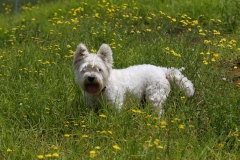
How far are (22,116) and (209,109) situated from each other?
218 cm

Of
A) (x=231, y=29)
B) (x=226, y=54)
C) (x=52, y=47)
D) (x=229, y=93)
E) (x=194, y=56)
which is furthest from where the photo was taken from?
(x=231, y=29)

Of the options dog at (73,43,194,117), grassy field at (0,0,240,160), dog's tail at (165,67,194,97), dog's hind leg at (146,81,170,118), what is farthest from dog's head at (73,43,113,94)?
dog's tail at (165,67,194,97)

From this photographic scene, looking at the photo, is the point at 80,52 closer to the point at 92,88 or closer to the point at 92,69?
the point at 92,69

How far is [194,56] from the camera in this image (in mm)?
6383

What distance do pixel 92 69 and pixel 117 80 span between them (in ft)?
1.42

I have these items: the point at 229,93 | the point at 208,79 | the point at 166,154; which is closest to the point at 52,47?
the point at 208,79

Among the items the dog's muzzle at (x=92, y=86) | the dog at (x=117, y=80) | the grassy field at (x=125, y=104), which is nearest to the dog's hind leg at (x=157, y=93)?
the dog at (x=117, y=80)

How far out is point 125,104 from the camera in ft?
17.4

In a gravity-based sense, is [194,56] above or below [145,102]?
above

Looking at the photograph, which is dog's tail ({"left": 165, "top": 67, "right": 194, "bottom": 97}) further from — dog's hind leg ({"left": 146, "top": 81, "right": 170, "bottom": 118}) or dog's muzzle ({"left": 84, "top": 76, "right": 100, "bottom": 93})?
dog's muzzle ({"left": 84, "top": 76, "right": 100, "bottom": 93})

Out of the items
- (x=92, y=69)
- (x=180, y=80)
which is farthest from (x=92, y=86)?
(x=180, y=80)

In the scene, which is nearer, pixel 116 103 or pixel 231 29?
pixel 116 103

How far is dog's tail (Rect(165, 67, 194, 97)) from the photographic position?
5459mm

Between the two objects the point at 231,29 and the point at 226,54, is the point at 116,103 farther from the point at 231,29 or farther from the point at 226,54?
the point at 231,29
